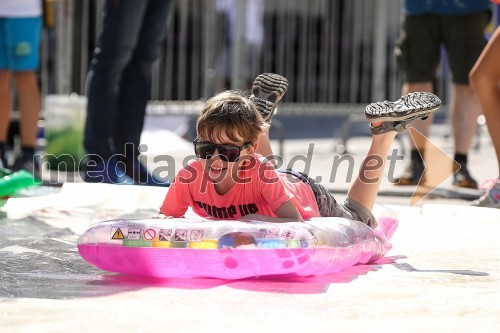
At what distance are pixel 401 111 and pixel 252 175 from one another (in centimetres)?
65

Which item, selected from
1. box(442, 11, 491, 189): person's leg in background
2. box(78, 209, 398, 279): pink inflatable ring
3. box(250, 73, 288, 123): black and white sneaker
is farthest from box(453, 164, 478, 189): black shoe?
box(78, 209, 398, 279): pink inflatable ring

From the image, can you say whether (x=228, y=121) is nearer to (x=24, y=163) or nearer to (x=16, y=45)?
(x=24, y=163)

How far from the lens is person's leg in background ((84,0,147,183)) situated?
5754 mm

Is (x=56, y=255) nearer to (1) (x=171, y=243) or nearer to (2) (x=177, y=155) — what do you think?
(1) (x=171, y=243)

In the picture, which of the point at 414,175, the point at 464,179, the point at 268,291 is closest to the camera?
the point at 268,291

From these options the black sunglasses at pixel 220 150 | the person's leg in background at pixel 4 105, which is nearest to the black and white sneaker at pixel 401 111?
the black sunglasses at pixel 220 150

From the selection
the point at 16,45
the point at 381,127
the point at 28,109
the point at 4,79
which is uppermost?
the point at 381,127

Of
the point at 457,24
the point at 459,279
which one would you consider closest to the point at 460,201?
the point at 457,24

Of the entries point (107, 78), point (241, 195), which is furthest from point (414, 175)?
point (241, 195)

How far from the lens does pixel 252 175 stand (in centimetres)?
353

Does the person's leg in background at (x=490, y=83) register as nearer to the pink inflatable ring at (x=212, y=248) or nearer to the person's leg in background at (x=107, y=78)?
the person's leg in background at (x=107, y=78)

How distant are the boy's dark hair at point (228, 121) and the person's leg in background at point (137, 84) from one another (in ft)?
8.25

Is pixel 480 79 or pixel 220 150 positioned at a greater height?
pixel 220 150

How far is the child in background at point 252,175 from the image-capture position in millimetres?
3494
